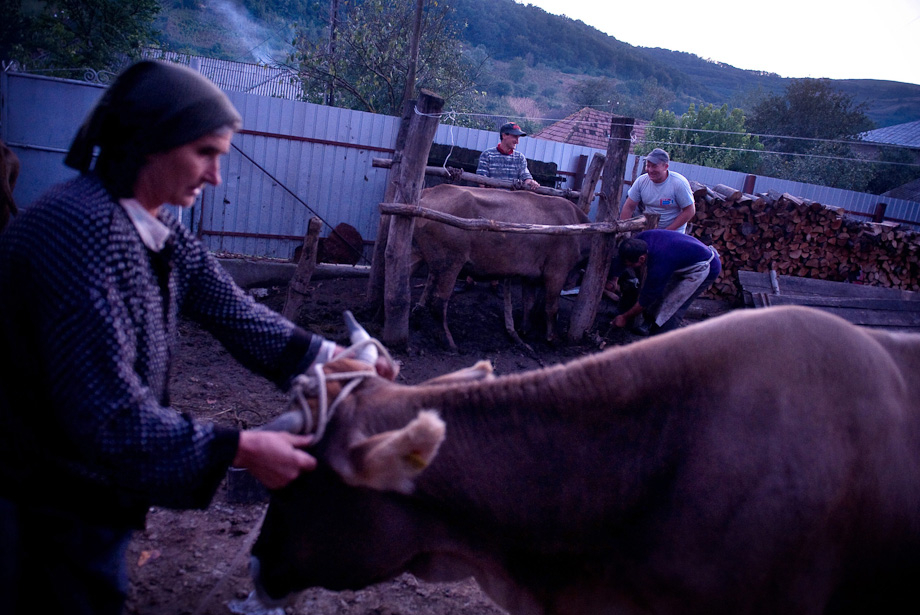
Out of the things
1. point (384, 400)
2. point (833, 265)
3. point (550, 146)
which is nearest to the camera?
point (384, 400)

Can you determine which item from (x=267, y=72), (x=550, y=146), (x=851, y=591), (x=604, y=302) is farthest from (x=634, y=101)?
(x=851, y=591)

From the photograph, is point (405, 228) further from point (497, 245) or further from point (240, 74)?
point (240, 74)

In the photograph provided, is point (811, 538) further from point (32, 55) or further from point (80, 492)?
point (32, 55)

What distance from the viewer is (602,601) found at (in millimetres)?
2021

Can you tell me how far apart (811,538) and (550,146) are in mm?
10458

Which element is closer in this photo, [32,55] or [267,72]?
[32,55]

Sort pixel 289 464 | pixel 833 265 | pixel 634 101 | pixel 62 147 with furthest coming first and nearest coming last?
pixel 634 101, pixel 833 265, pixel 62 147, pixel 289 464

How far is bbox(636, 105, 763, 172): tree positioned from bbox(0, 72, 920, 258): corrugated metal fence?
16180 mm

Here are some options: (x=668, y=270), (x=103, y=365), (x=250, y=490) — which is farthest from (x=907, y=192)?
(x=103, y=365)

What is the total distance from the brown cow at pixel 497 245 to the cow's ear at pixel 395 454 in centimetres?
523

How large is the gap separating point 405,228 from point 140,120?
4875mm

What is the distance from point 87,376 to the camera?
56.7 inches

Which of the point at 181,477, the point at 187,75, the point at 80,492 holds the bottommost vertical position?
the point at 80,492

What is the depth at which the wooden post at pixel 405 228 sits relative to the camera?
641cm
